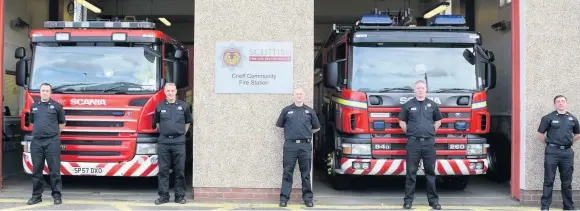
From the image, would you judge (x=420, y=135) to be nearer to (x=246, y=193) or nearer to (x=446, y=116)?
(x=446, y=116)

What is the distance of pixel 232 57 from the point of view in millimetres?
8719

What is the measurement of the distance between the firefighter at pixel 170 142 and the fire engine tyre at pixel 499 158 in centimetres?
588

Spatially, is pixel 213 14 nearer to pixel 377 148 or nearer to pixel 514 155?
pixel 377 148

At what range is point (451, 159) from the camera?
905cm

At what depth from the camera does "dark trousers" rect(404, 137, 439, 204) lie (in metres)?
8.22

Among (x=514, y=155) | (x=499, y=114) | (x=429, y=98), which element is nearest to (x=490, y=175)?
(x=499, y=114)

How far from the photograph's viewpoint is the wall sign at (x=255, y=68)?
869 cm

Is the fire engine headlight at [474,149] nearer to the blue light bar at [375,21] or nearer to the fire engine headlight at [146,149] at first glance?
the blue light bar at [375,21]

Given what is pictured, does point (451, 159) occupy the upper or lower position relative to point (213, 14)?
lower

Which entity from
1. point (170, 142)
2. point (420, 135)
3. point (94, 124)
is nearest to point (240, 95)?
point (170, 142)

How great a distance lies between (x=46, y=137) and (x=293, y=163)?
3.65 metres

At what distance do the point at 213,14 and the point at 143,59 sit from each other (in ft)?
4.87

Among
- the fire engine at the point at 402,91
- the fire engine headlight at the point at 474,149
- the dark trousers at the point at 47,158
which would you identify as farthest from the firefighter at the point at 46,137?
the fire engine headlight at the point at 474,149

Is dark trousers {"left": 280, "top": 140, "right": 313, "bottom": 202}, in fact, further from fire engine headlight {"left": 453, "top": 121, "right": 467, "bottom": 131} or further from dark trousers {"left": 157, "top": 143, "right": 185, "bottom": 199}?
fire engine headlight {"left": 453, "top": 121, "right": 467, "bottom": 131}
